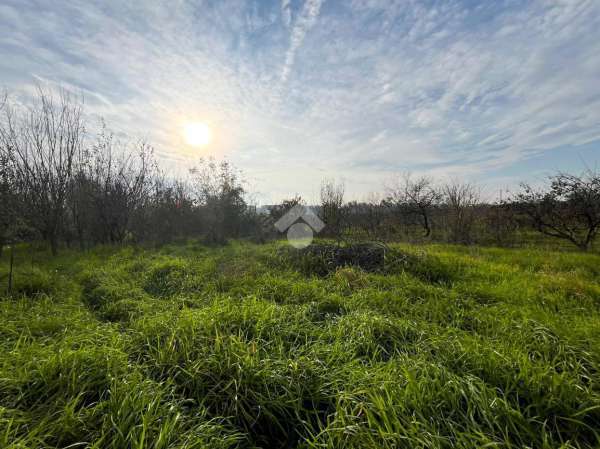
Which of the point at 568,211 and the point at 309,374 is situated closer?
the point at 309,374

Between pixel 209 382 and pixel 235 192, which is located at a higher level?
pixel 235 192

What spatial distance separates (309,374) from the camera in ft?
5.74

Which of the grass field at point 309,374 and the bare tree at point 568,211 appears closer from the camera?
the grass field at point 309,374

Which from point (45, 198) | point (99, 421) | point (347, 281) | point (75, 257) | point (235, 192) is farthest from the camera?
point (235, 192)

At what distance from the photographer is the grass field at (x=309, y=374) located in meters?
1.27

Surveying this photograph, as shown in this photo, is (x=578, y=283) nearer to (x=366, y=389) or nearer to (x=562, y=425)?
(x=562, y=425)

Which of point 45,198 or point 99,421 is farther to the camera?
point 45,198

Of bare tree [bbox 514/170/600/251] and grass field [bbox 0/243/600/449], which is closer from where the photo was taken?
grass field [bbox 0/243/600/449]

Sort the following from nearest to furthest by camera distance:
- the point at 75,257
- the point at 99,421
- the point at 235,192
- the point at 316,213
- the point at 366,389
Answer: the point at 99,421 < the point at 366,389 < the point at 75,257 < the point at 316,213 < the point at 235,192

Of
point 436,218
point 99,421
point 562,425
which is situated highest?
point 436,218

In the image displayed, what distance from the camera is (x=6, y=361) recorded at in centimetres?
169

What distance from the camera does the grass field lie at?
4.18ft

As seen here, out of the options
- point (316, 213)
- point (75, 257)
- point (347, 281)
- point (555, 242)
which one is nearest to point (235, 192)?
point (316, 213)

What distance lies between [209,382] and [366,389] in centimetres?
110
